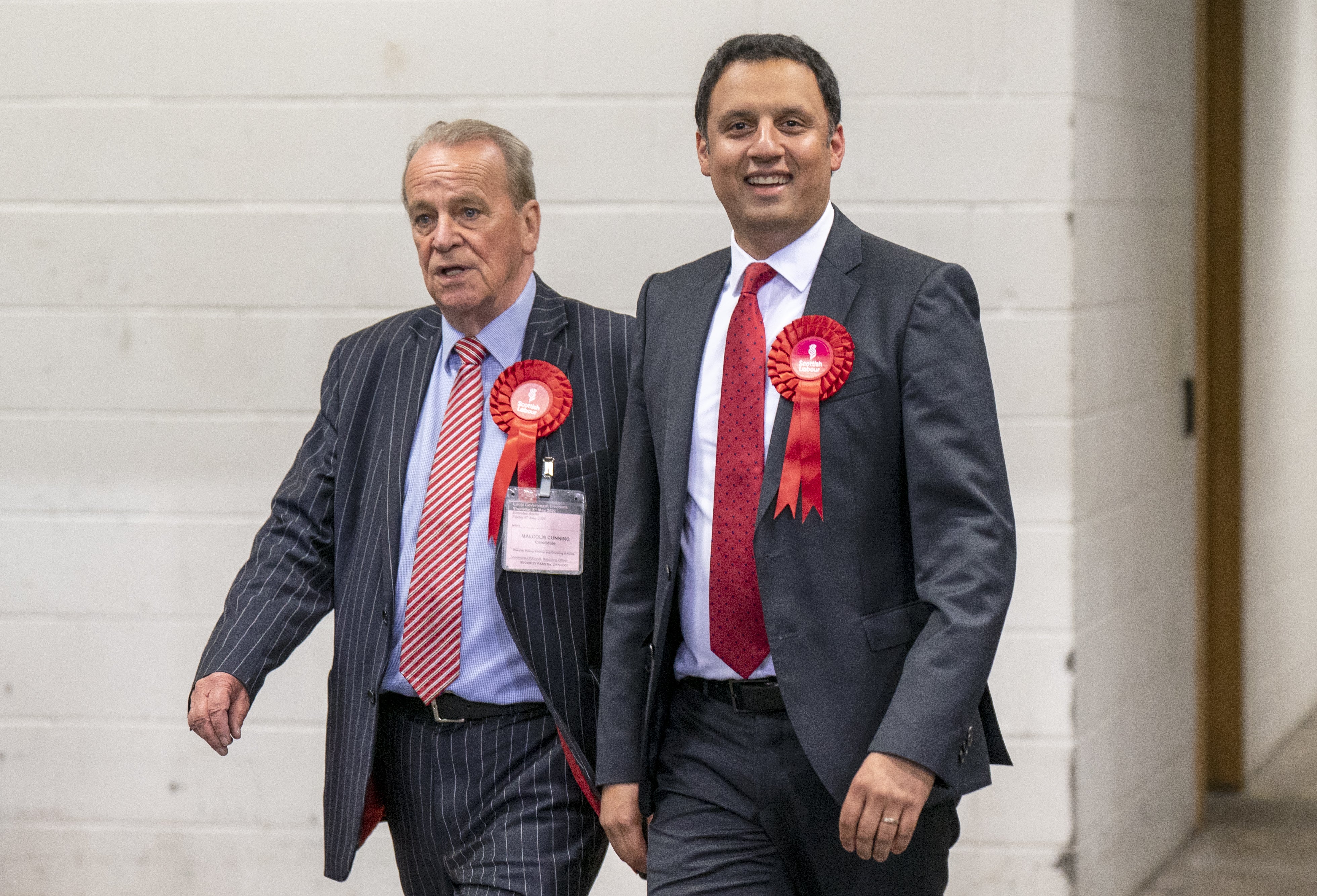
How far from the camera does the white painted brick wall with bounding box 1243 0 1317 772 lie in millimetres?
4125

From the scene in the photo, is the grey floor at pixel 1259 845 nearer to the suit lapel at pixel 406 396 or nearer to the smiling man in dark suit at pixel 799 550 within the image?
the smiling man in dark suit at pixel 799 550

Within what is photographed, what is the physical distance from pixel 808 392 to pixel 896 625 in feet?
0.96

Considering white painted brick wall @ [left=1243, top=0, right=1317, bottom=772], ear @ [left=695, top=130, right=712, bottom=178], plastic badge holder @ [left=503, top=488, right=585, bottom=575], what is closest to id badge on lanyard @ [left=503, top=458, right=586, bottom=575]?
plastic badge holder @ [left=503, top=488, right=585, bottom=575]

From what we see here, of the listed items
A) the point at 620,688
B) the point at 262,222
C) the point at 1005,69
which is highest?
the point at 1005,69

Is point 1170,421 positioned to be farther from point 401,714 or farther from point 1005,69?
point 401,714

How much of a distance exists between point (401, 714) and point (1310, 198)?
413 cm

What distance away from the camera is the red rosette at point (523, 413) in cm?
193

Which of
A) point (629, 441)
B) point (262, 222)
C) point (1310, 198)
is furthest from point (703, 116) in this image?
point (1310, 198)

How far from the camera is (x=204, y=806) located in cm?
302

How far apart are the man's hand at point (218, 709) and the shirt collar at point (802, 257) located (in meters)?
0.89

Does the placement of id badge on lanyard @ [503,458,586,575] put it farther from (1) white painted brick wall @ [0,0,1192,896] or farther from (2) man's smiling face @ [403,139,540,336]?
(1) white painted brick wall @ [0,0,1192,896]

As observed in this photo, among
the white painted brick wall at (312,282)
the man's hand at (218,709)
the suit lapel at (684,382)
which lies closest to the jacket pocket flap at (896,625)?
the suit lapel at (684,382)

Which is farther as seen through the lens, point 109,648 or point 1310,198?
point 1310,198

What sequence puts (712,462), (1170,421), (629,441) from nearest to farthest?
(712,462) < (629,441) < (1170,421)
